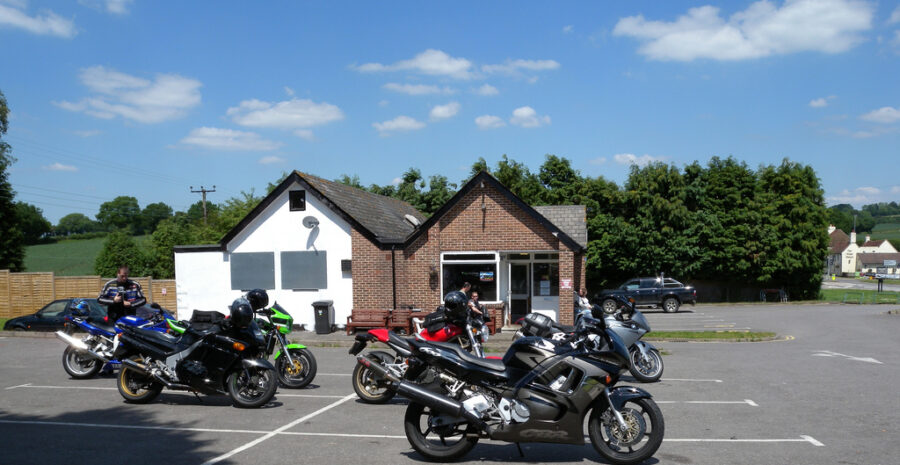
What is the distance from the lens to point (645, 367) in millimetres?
10961

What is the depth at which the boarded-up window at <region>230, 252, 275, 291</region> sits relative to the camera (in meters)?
21.0

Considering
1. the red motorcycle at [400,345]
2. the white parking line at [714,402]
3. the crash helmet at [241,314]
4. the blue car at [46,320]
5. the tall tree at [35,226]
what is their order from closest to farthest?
1. the red motorcycle at [400,345]
2. the crash helmet at [241,314]
3. the white parking line at [714,402]
4. the blue car at [46,320]
5. the tall tree at [35,226]

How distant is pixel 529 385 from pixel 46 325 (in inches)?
814

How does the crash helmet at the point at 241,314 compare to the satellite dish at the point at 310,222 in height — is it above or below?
below

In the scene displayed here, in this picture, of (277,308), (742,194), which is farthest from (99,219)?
(277,308)

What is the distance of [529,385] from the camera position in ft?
20.2

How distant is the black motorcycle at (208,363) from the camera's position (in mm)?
8805

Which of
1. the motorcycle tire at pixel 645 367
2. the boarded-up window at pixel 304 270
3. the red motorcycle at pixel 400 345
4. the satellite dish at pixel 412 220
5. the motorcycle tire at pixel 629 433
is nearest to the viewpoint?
A: the motorcycle tire at pixel 629 433

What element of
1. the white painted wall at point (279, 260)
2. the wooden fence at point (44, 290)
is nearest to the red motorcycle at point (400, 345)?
the white painted wall at point (279, 260)

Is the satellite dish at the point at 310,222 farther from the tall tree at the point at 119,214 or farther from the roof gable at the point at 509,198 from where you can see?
the tall tree at the point at 119,214

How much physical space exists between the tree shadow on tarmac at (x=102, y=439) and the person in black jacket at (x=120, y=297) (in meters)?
3.46

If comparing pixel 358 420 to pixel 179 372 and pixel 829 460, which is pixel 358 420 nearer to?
pixel 179 372

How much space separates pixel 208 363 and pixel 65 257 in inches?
2670

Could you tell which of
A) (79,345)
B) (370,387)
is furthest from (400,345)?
(79,345)
